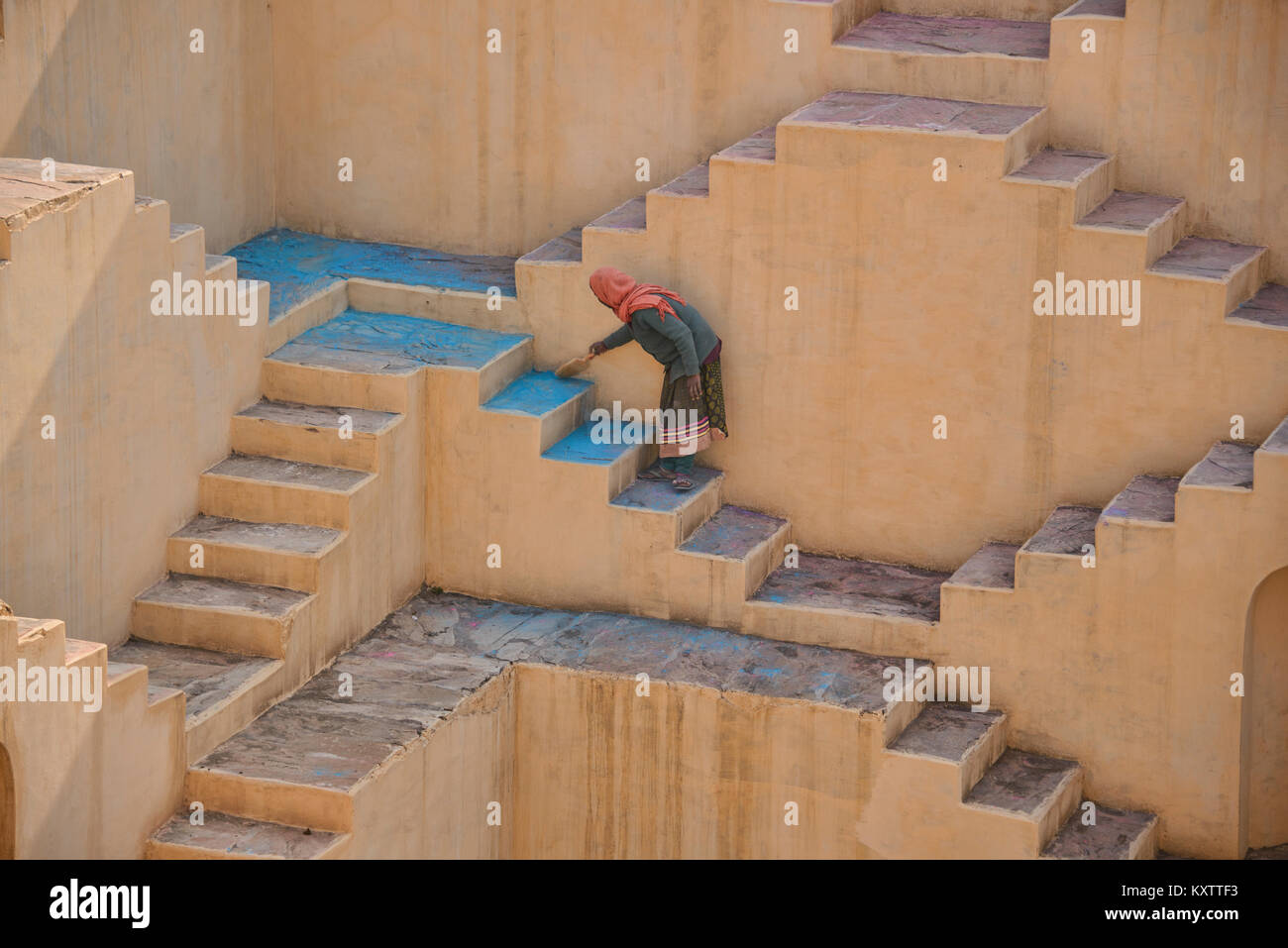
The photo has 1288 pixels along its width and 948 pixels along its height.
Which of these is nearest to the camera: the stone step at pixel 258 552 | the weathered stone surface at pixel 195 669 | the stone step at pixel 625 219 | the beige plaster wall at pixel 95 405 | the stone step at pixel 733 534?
the beige plaster wall at pixel 95 405

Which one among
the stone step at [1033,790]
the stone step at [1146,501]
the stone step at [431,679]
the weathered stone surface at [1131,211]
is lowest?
the stone step at [1033,790]

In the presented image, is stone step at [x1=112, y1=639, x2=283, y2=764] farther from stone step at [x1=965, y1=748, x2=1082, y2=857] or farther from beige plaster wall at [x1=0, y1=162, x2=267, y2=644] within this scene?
stone step at [x1=965, y1=748, x2=1082, y2=857]

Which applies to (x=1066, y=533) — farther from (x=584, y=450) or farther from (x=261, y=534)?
(x=261, y=534)

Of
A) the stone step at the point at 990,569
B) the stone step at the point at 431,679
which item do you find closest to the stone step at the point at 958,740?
the stone step at the point at 431,679

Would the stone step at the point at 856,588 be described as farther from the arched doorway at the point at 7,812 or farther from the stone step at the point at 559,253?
the arched doorway at the point at 7,812

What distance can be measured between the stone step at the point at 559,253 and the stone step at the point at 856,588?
2.64m

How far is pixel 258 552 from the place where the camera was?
44.6ft

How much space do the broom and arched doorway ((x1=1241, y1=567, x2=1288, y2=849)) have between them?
4740mm

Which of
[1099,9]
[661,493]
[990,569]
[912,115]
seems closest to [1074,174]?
[912,115]

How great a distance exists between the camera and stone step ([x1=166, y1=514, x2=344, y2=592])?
1355 centimetres

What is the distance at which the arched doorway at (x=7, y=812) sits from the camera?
10859 millimetres

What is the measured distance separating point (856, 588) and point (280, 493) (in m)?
3.81

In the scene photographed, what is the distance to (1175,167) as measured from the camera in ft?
47.4
